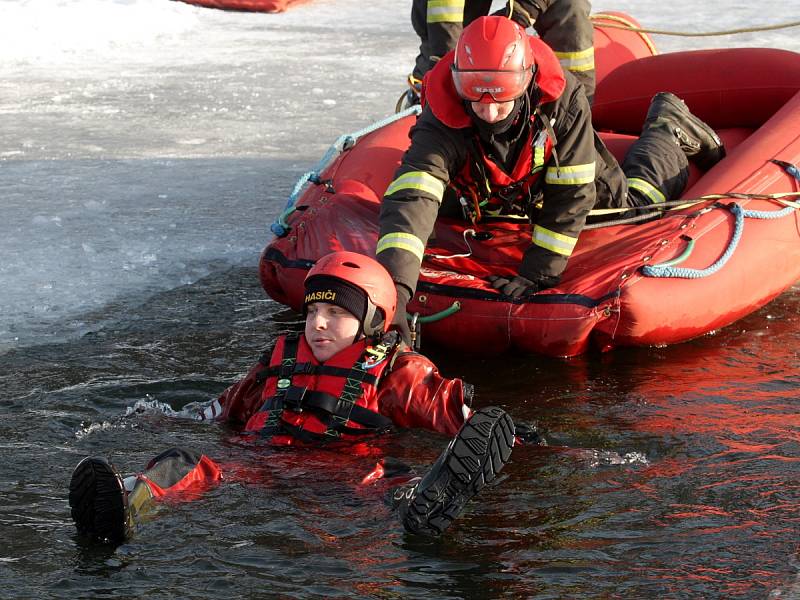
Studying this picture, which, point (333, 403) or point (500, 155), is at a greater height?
point (500, 155)

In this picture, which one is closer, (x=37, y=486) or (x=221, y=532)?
(x=221, y=532)

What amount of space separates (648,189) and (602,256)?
2.07 feet

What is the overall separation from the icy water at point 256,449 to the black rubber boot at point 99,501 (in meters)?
0.05

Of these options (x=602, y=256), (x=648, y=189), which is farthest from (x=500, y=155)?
(x=648, y=189)

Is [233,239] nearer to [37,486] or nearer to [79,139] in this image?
[79,139]

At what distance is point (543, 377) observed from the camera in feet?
16.4

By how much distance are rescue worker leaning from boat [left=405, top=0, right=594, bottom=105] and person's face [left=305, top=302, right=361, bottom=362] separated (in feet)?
8.21

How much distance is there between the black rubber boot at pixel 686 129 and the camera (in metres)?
6.04

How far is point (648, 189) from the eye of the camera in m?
5.66

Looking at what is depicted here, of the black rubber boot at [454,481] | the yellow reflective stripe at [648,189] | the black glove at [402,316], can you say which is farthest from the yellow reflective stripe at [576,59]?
the black rubber boot at [454,481]

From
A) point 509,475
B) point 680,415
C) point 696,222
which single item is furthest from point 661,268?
point 509,475

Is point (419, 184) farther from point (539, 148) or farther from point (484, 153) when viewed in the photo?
point (539, 148)

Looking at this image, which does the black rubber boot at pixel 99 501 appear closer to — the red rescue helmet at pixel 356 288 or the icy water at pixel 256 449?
the icy water at pixel 256 449

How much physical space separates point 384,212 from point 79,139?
15.2 ft
